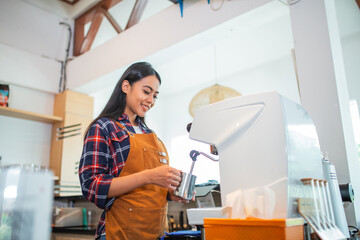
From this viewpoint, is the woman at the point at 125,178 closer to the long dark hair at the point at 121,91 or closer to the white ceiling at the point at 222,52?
the long dark hair at the point at 121,91

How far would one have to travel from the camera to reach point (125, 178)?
1139 millimetres

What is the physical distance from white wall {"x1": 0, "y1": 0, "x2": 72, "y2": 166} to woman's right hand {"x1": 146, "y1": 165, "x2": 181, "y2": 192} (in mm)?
2907

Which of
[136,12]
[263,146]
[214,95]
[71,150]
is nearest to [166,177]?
[263,146]

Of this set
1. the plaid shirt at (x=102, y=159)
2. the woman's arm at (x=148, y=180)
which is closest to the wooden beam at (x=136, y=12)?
the plaid shirt at (x=102, y=159)

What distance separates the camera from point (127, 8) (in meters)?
3.79

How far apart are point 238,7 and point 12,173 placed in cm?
214

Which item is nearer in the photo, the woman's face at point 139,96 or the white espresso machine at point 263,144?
the white espresso machine at point 263,144

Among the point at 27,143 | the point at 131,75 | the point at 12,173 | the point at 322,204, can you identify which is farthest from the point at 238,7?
the point at 27,143

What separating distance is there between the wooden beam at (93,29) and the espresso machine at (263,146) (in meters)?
Result: 3.38

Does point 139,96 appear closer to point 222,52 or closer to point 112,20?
point 112,20

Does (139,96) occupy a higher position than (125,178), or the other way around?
(139,96)

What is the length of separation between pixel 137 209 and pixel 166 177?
0.21 meters

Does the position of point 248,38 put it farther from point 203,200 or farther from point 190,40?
point 203,200

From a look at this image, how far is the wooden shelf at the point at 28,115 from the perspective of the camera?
330cm
